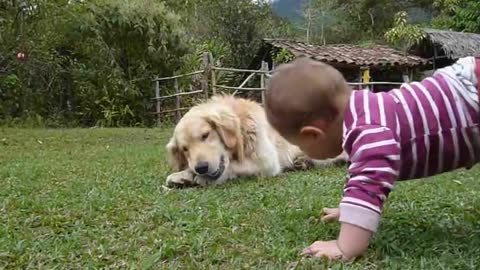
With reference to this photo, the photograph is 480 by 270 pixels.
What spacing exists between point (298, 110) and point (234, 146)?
2.18 m

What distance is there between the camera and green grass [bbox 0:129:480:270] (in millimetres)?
1905

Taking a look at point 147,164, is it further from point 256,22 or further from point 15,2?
point 256,22

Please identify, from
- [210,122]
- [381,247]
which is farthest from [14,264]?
[210,122]

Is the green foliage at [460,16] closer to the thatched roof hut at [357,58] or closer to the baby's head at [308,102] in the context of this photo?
the thatched roof hut at [357,58]

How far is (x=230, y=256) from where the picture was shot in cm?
193

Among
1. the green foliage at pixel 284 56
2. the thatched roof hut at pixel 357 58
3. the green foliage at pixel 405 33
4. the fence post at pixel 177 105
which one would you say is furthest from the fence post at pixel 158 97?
the green foliage at pixel 405 33

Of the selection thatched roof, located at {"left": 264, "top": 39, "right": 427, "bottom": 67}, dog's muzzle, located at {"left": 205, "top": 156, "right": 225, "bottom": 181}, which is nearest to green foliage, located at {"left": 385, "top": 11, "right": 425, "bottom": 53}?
thatched roof, located at {"left": 264, "top": 39, "right": 427, "bottom": 67}

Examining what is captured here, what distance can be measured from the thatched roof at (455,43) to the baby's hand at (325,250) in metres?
17.0

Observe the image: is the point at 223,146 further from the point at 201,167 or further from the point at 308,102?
the point at 308,102

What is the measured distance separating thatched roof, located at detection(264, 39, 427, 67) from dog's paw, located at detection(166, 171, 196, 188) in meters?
13.0

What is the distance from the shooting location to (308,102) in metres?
1.99

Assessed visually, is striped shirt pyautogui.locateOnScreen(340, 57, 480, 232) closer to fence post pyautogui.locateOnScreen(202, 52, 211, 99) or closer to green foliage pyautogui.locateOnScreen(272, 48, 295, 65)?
fence post pyautogui.locateOnScreen(202, 52, 211, 99)

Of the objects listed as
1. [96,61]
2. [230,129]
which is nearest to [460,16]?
[96,61]

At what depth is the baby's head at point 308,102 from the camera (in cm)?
199
